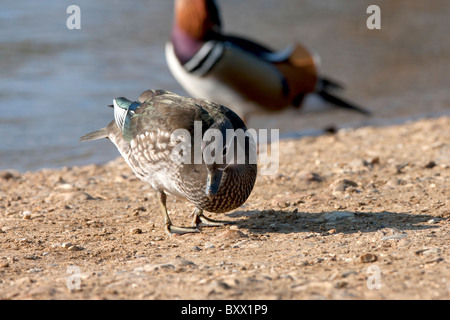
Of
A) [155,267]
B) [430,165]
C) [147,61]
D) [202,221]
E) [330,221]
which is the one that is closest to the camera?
[155,267]

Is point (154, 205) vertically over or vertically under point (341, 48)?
under

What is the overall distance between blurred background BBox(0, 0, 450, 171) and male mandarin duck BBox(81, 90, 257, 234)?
2753mm

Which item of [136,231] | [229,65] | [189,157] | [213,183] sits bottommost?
[136,231]

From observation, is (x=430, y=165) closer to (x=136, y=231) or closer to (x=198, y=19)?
(x=136, y=231)

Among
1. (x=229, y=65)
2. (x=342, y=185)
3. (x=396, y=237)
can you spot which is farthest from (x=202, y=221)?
(x=229, y=65)

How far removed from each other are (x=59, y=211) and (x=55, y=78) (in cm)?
507

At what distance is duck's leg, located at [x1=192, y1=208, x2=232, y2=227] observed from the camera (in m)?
4.54

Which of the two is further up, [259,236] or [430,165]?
[430,165]

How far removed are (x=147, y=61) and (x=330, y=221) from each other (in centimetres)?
702

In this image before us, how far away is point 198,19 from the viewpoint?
297 inches

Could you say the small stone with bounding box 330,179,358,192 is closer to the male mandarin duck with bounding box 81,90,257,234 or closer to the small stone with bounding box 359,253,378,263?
the male mandarin duck with bounding box 81,90,257,234

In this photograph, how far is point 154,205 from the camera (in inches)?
198
